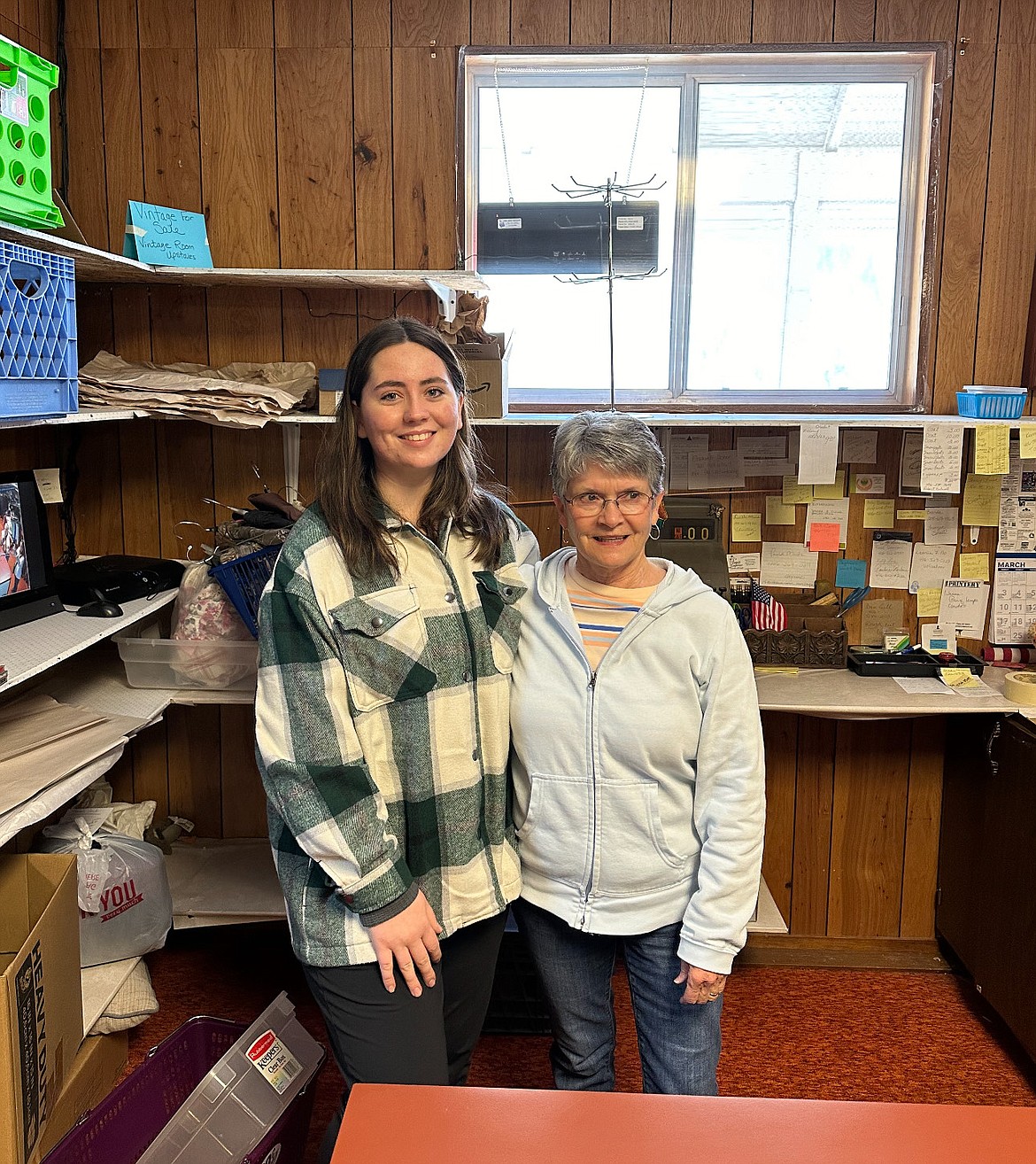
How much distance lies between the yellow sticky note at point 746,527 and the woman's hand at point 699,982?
4.80 ft

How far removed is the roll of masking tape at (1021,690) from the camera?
2.54 meters

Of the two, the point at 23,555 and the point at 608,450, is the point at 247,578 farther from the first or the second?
the point at 608,450

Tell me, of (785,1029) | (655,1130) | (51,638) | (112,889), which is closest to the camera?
(655,1130)

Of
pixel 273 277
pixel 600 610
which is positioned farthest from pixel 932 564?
pixel 273 277

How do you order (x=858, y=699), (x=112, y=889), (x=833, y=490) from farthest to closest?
(x=833, y=490) < (x=858, y=699) < (x=112, y=889)

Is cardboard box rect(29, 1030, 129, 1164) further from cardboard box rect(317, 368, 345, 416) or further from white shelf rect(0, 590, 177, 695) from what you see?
cardboard box rect(317, 368, 345, 416)

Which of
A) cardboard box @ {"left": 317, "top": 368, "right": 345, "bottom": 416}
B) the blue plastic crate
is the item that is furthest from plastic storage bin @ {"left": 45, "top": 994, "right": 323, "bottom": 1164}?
cardboard box @ {"left": 317, "top": 368, "right": 345, "bottom": 416}

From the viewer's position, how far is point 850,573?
2.89m

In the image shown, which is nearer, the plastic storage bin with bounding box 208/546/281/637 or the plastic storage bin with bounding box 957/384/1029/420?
the plastic storage bin with bounding box 208/546/281/637

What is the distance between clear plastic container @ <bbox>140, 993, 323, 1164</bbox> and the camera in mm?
1786

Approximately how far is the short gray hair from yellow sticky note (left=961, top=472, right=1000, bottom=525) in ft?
4.83

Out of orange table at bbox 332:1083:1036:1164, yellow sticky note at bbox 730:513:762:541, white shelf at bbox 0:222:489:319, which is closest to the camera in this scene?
orange table at bbox 332:1083:1036:1164

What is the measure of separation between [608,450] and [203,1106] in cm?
128

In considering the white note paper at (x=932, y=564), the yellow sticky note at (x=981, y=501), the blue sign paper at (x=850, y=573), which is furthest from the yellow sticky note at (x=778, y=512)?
the yellow sticky note at (x=981, y=501)
